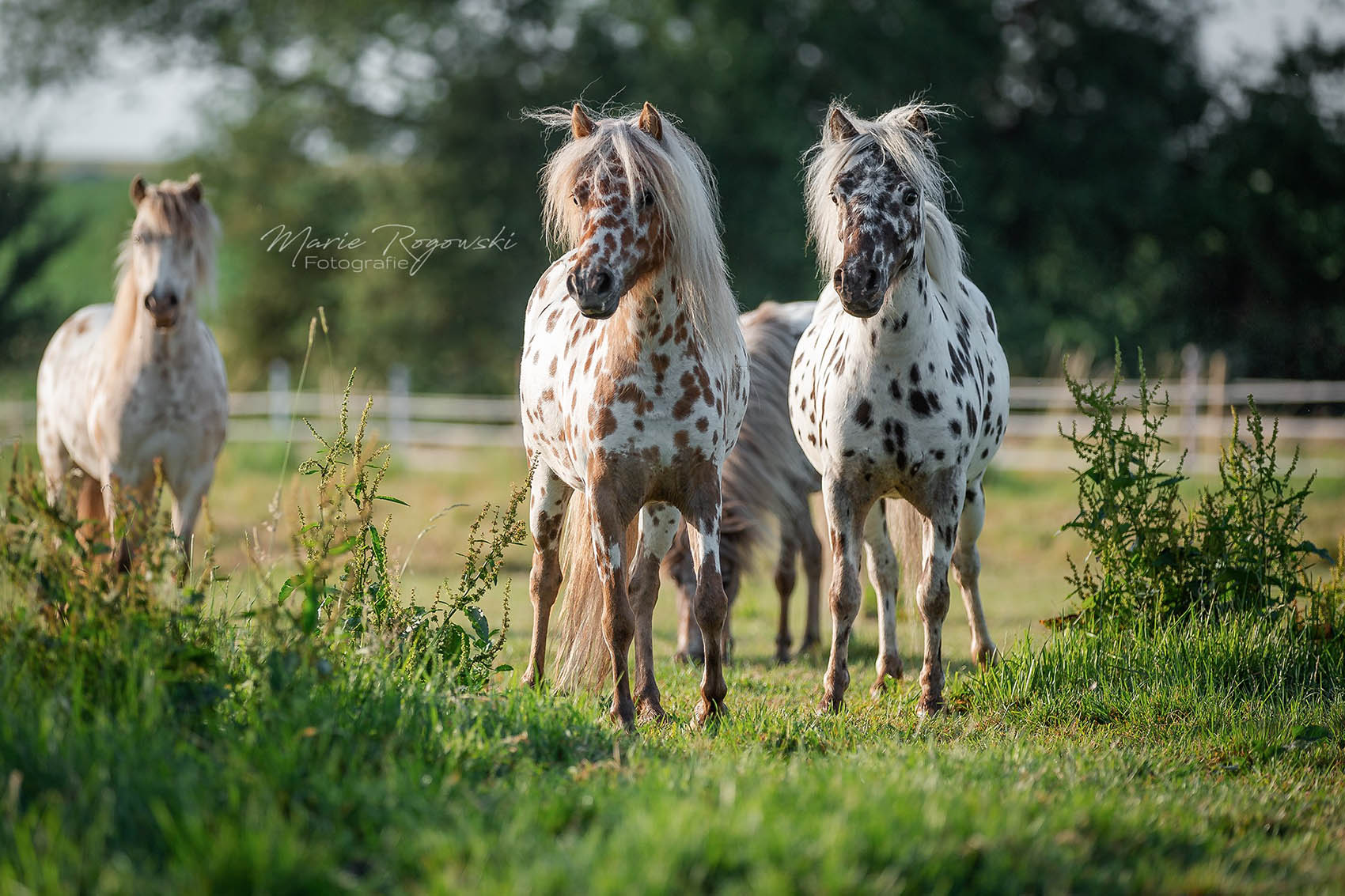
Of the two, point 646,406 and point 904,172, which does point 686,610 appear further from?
point 904,172

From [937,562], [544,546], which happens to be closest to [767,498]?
[544,546]

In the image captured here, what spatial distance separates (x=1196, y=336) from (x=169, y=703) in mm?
25517

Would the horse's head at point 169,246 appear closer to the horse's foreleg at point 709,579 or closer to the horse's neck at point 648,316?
the horse's neck at point 648,316

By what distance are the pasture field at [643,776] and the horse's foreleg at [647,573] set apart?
0.85 feet

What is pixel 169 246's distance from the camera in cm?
635

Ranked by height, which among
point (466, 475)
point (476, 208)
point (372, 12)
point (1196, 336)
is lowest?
point (466, 475)

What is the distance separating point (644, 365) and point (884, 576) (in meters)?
1.88

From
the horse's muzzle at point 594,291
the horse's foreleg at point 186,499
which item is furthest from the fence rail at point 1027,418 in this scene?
the horse's muzzle at point 594,291

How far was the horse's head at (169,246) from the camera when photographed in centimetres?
624

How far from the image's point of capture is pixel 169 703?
3.11 m

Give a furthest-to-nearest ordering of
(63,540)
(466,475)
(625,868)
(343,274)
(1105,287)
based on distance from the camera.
→ (343,274), (1105,287), (466,475), (63,540), (625,868)

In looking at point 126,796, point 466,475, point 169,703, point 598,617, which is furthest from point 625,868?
point 466,475

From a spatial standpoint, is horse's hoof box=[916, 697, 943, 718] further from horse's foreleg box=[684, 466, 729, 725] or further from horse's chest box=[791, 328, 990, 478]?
horse's chest box=[791, 328, 990, 478]

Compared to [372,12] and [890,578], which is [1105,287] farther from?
[890,578]
